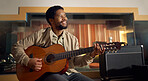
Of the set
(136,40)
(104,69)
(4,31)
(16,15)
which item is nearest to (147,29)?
(136,40)

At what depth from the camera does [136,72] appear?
155cm

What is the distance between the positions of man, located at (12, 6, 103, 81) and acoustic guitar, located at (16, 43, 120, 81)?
46 millimetres

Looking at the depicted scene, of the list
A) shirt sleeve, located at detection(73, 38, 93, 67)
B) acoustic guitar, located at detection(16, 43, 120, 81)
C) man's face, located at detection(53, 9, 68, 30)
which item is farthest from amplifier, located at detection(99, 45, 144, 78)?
man's face, located at detection(53, 9, 68, 30)

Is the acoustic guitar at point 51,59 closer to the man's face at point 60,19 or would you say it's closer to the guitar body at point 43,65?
the guitar body at point 43,65

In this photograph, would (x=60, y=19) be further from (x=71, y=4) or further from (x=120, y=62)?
(x=120, y=62)

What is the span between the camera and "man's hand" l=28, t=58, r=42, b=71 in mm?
1056

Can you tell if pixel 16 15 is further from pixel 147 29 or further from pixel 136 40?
pixel 147 29

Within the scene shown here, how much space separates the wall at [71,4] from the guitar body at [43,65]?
1.14m

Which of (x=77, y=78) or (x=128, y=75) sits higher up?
(x=77, y=78)

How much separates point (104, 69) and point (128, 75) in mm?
335

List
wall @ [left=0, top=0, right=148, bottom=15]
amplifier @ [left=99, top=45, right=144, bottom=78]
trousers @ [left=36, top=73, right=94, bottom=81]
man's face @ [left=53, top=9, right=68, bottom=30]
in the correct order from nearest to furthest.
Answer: trousers @ [left=36, top=73, right=94, bottom=81] < man's face @ [left=53, top=9, right=68, bottom=30] < amplifier @ [left=99, top=45, right=144, bottom=78] < wall @ [left=0, top=0, right=148, bottom=15]

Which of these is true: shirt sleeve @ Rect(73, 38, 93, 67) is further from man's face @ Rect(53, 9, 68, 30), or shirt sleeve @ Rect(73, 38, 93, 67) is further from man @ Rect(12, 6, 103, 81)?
man's face @ Rect(53, 9, 68, 30)

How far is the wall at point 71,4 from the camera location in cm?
202

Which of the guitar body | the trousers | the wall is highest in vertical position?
the wall
